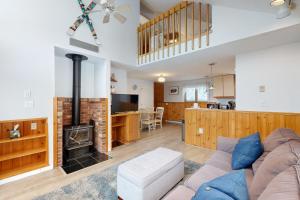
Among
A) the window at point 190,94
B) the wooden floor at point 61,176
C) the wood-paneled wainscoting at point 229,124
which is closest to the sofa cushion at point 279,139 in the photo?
the wood-paneled wainscoting at point 229,124

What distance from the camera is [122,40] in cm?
412

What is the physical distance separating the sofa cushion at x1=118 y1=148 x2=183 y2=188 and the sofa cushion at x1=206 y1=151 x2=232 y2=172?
492 mm

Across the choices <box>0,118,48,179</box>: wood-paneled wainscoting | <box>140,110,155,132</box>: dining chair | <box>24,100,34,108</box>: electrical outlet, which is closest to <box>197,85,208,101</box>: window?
<box>140,110,155,132</box>: dining chair

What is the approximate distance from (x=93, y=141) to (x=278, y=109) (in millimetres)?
4293

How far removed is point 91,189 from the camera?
6.92ft

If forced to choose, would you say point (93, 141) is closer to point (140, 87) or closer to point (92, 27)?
point (92, 27)

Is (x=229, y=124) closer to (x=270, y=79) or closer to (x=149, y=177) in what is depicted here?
(x=270, y=79)

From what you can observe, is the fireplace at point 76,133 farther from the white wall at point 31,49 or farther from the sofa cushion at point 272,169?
the sofa cushion at point 272,169

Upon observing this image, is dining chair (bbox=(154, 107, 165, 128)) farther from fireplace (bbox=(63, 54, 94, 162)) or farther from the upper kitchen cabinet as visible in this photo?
fireplace (bbox=(63, 54, 94, 162))

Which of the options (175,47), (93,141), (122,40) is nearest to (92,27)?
(122,40)

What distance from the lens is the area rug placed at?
6.38 feet

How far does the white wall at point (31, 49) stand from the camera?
2387mm

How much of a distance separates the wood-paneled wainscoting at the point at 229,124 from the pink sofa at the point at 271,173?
1.29m

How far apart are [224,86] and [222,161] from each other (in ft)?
13.5
